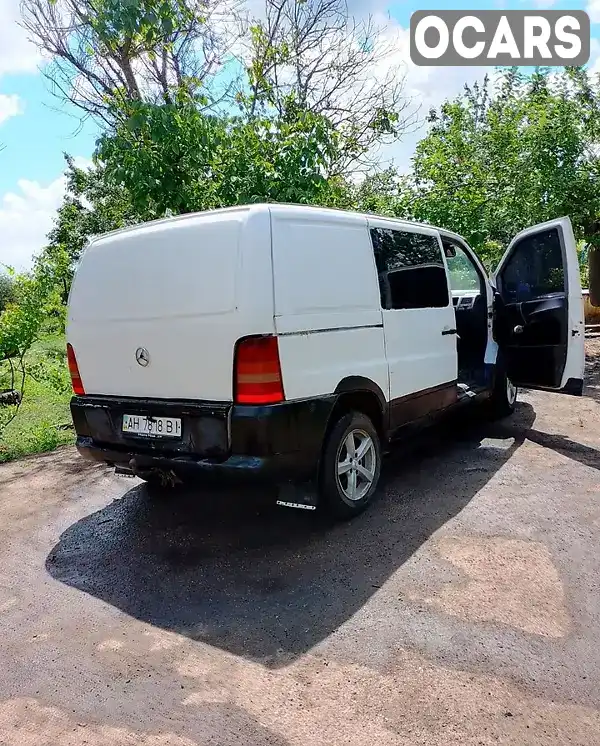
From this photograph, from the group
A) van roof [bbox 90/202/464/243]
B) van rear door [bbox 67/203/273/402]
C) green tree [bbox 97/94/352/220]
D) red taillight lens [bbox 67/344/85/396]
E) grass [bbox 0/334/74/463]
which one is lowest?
grass [bbox 0/334/74/463]

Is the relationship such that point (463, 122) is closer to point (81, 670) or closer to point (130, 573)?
point (130, 573)

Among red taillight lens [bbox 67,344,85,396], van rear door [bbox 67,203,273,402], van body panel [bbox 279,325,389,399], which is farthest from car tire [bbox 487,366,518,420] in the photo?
red taillight lens [bbox 67,344,85,396]

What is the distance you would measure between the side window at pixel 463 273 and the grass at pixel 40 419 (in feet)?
14.7

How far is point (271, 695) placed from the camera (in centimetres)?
249

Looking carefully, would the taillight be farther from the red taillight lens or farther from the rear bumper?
the red taillight lens

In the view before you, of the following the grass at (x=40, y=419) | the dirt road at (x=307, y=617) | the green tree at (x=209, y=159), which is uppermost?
the green tree at (x=209, y=159)

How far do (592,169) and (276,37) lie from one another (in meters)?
6.42

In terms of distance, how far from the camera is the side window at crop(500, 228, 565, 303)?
5.70 meters

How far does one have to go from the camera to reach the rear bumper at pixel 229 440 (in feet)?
11.3

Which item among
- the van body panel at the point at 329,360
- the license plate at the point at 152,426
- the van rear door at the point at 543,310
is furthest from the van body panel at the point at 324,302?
the van rear door at the point at 543,310

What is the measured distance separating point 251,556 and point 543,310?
12.5 feet

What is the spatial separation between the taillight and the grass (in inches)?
156

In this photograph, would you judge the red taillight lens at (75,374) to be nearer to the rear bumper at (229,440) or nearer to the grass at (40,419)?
the rear bumper at (229,440)

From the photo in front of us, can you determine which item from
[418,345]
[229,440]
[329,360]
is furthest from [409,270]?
[229,440]
